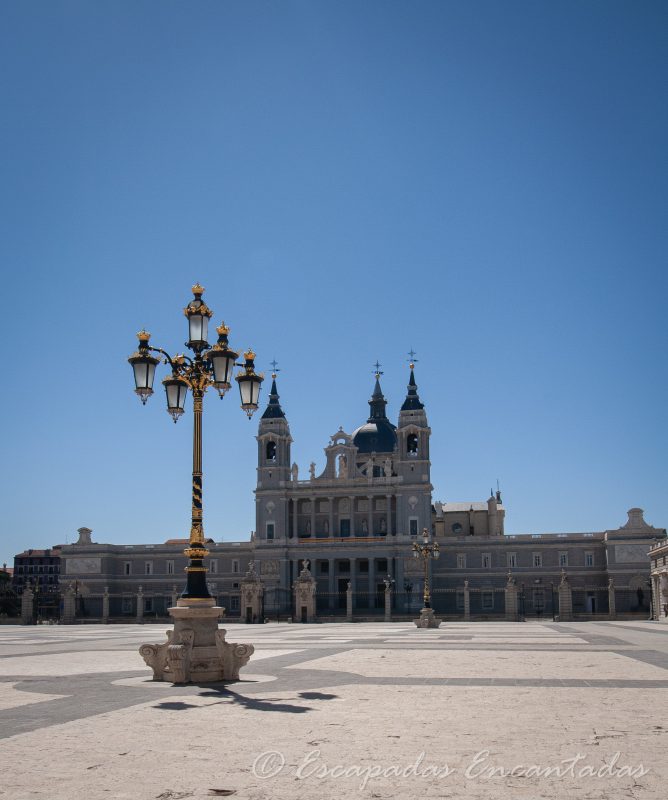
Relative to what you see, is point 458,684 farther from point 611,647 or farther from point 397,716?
point 611,647

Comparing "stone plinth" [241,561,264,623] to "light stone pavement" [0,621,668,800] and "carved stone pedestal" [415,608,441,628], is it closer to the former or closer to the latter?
"carved stone pedestal" [415,608,441,628]

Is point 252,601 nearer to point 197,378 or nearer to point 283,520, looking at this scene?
point 283,520

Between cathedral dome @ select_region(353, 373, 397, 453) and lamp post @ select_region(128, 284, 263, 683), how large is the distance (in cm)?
9667

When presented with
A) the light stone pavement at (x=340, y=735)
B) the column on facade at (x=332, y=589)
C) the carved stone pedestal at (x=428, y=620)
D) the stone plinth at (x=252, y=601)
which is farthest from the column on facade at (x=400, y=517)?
the light stone pavement at (x=340, y=735)

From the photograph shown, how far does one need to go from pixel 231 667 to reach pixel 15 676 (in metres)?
6.15

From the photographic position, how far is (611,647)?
31047mm

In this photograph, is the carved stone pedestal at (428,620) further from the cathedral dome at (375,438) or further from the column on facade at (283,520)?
the cathedral dome at (375,438)

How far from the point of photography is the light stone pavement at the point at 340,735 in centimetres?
846

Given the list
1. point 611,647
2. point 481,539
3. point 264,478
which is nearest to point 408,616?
point 481,539

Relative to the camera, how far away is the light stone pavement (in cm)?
846

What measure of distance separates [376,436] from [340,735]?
10602 cm

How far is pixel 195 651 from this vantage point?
17156 mm

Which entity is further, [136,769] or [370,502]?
[370,502]

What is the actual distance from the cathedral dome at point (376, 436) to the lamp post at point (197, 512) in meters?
96.7
